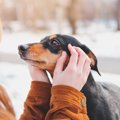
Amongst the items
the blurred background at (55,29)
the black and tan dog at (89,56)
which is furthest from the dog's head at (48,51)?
the blurred background at (55,29)

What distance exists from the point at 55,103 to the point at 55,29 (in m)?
0.34

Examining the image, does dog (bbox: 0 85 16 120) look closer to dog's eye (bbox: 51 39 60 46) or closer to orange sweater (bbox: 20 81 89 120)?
orange sweater (bbox: 20 81 89 120)

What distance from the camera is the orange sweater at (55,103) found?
0.76 meters

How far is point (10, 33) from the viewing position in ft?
3.79

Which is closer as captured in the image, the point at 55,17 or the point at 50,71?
the point at 50,71

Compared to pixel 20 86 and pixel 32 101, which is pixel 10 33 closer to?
pixel 20 86

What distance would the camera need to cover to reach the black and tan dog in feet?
2.66

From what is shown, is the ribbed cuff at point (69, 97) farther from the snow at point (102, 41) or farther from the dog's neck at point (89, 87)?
the snow at point (102, 41)

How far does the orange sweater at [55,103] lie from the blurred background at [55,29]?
0.12 metres

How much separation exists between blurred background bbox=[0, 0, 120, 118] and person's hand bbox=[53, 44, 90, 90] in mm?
81

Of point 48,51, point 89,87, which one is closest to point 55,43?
point 48,51

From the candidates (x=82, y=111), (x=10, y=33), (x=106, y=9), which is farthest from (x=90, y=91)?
(x=10, y=33)

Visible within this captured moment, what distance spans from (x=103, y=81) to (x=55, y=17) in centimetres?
29

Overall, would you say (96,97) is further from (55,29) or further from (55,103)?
(55,29)
